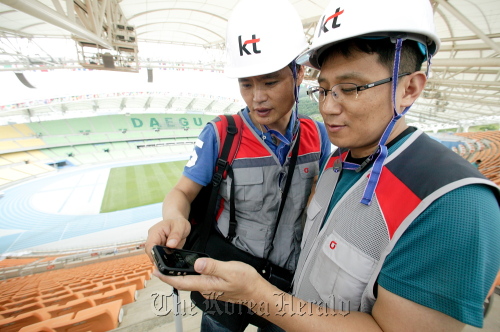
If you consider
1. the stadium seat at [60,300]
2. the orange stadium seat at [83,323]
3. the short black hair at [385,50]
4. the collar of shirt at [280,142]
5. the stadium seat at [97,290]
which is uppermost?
the short black hair at [385,50]

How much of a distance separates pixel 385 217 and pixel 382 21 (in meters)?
0.86

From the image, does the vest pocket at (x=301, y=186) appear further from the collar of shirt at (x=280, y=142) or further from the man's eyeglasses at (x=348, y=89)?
the man's eyeglasses at (x=348, y=89)

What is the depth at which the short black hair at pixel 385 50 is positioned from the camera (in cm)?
96

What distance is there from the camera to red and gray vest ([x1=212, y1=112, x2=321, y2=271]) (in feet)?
5.27

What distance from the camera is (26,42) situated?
12.3m

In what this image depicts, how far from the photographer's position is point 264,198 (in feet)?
5.34

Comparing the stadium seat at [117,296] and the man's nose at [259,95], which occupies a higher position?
the man's nose at [259,95]

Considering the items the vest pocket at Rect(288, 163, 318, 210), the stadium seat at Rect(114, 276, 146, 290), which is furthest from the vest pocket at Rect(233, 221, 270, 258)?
the stadium seat at Rect(114, 276, 146, 290)

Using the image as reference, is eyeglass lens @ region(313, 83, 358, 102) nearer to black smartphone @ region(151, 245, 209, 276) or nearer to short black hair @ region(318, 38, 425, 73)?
short black hair @ region(318, 38, 425, 73)

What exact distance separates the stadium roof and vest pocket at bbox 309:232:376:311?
13.0ft

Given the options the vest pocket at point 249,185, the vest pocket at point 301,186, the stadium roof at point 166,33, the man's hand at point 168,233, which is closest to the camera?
the man's hand at point 168,233

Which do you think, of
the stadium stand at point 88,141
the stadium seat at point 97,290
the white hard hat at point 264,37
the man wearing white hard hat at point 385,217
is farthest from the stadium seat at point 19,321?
the stadium stand at point 88,141

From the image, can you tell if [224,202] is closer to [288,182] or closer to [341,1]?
[288,182]

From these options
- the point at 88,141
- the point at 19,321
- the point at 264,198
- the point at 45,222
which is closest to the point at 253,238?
the point at 264,198
